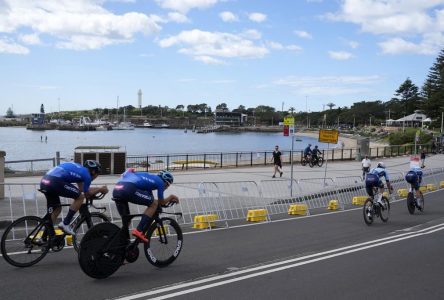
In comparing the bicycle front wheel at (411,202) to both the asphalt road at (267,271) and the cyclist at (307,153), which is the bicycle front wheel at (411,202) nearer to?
the asphalt road at (267,271)

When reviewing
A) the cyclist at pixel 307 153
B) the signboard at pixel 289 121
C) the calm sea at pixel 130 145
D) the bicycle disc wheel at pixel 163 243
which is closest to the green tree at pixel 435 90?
the calm sea at pixel 130 145

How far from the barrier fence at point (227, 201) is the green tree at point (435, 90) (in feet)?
241

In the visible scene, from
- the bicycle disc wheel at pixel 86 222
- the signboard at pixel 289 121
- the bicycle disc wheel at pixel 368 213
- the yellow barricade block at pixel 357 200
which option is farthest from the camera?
the signboard at pixel 289 121

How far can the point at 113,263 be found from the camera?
7062 mm

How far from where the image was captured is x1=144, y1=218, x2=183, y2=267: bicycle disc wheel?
7727mm

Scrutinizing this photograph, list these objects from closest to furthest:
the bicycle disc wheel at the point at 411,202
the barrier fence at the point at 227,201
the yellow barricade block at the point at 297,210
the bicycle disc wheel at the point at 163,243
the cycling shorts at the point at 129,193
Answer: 1. the cycling shorts at the point at 129,193
2. the bicycle disc wheel at the point at 163,243
3. the barrier fence at the point at 227,201
4. the yellow barricade block at the point at 297,210
5. the bicycle disc wheel at the point at 411,202

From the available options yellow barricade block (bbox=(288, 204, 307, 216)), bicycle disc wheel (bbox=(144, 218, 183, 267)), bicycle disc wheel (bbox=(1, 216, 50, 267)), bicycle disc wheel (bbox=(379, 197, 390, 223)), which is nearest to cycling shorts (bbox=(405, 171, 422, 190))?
bicycle disc wheel (bbox=(379, 197, 390, 223))

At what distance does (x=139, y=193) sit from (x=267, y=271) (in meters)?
2.36

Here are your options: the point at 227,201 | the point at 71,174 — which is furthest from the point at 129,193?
the point at 227,201

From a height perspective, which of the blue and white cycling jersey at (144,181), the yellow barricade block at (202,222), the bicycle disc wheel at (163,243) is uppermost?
the blue and white cycling jersey at (144,181)

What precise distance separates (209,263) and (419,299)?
10.9 ft

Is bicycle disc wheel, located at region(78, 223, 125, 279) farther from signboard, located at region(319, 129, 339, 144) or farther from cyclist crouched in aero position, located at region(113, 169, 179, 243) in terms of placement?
signboard, located at region(319, 129, 339, 144)

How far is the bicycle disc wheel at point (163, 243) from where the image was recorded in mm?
7727

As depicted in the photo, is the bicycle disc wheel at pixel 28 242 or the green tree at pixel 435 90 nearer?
the bicycle disc wheel at pixel 28 242
